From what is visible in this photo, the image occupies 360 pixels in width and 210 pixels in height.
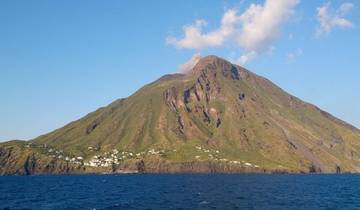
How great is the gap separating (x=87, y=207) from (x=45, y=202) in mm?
28801

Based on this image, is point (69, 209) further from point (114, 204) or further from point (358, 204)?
point (358, 204)

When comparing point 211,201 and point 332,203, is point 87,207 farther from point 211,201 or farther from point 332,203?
point 332,203

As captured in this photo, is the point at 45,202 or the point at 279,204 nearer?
the point at 279,204

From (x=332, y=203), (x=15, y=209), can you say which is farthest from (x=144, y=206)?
(x=332, y=203)

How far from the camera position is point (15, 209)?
469ft

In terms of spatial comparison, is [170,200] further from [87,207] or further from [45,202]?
[45,202]

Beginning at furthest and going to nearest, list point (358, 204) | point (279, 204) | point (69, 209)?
1. point (358, 204)
2. point (279, 204)
3. point (69, 209)

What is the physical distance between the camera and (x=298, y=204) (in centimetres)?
15512

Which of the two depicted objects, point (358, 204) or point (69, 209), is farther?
point (358, 204)

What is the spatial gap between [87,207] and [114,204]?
12.9 m

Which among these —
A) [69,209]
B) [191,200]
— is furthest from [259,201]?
[69,209]

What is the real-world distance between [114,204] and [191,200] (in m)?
28.1

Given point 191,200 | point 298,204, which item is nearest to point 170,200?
point 191,200

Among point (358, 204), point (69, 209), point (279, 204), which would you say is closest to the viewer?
point (69, 209)
